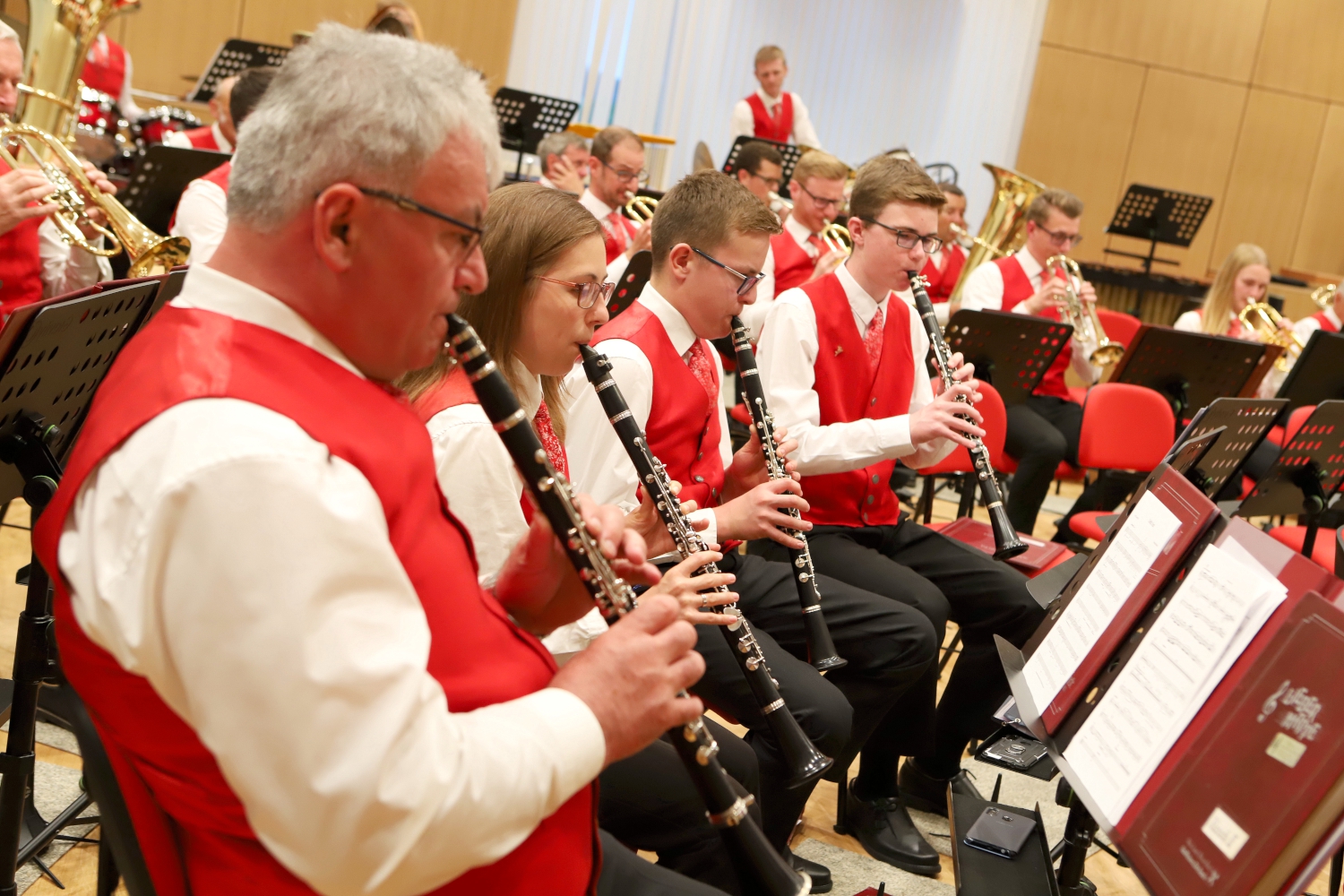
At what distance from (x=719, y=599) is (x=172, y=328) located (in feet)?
2.89

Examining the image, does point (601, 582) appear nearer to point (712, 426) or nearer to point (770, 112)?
point (712, 426)

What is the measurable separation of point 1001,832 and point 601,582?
101 cm

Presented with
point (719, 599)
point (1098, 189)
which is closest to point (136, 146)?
point (719, 599)

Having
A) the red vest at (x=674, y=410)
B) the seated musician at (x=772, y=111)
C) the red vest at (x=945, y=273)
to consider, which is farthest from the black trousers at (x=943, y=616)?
the seated musician at (x=772, y=111)

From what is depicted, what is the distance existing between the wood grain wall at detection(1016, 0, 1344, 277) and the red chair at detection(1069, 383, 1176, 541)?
7162 millimetres

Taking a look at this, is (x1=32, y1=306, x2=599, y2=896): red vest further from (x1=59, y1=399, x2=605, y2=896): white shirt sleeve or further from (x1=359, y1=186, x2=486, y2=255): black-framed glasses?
(x1=359, y1=186, x2=486, y2=255): black-framed glasses

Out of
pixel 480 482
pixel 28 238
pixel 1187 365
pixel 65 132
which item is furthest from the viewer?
pixel 1187 365

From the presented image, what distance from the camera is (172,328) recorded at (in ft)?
3.38

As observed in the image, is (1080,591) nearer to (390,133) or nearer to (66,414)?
(390,133)

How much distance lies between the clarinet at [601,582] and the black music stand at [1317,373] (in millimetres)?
4355

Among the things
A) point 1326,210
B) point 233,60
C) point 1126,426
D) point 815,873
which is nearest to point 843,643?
point 815,873

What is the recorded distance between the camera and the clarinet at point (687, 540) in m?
2.02

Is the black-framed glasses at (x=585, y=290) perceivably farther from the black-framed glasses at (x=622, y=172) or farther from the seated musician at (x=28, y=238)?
the black-framed glasses at (x=622, y=172)

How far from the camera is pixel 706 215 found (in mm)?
2643
